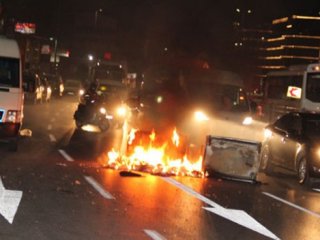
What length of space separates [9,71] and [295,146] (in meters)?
6.86

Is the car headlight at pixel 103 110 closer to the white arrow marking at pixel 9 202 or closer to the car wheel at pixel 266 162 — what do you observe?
the car wheel at pixel 266 162

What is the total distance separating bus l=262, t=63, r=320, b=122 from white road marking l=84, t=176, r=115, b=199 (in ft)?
44.8

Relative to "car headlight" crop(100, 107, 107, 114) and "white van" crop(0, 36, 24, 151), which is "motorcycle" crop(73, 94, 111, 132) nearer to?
→ "car headlight" crop(100, 107, 107, 114)

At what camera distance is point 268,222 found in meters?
9.09

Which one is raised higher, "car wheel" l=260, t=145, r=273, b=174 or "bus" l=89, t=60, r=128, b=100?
"bus" l=89, t=60, r=128, b=100

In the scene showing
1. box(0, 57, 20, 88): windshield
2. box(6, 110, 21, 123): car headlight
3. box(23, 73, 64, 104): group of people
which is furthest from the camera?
box(23, 73, 64, 104): group of people

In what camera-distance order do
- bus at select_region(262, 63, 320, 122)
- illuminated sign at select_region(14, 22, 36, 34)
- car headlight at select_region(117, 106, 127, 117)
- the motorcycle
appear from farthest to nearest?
1. illuminated sign at select_region(14, 22, 36, 34)
2. bus at select_region(262, 63, 320, 122)
3. car headlight at select_region(117, 106, 127, 117)
4. the motorcycle

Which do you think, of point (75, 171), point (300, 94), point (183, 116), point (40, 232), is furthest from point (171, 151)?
point (300, 94)

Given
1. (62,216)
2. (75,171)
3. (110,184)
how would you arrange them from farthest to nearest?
1. (75,171)
2. (110,184)
3. (62,216)

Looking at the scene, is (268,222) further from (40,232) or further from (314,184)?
(314,184)

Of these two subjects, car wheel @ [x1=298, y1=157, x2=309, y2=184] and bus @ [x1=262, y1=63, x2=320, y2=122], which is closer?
car wheel @ [x1=298, y1=157, x2=309, y2=184]

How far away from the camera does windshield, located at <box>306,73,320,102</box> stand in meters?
24.5

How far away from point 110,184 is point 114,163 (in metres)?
2.35

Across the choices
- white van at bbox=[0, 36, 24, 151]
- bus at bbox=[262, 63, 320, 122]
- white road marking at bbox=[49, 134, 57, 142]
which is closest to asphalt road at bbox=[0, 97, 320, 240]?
white van at bbox=[0, 36, 24, 151]
